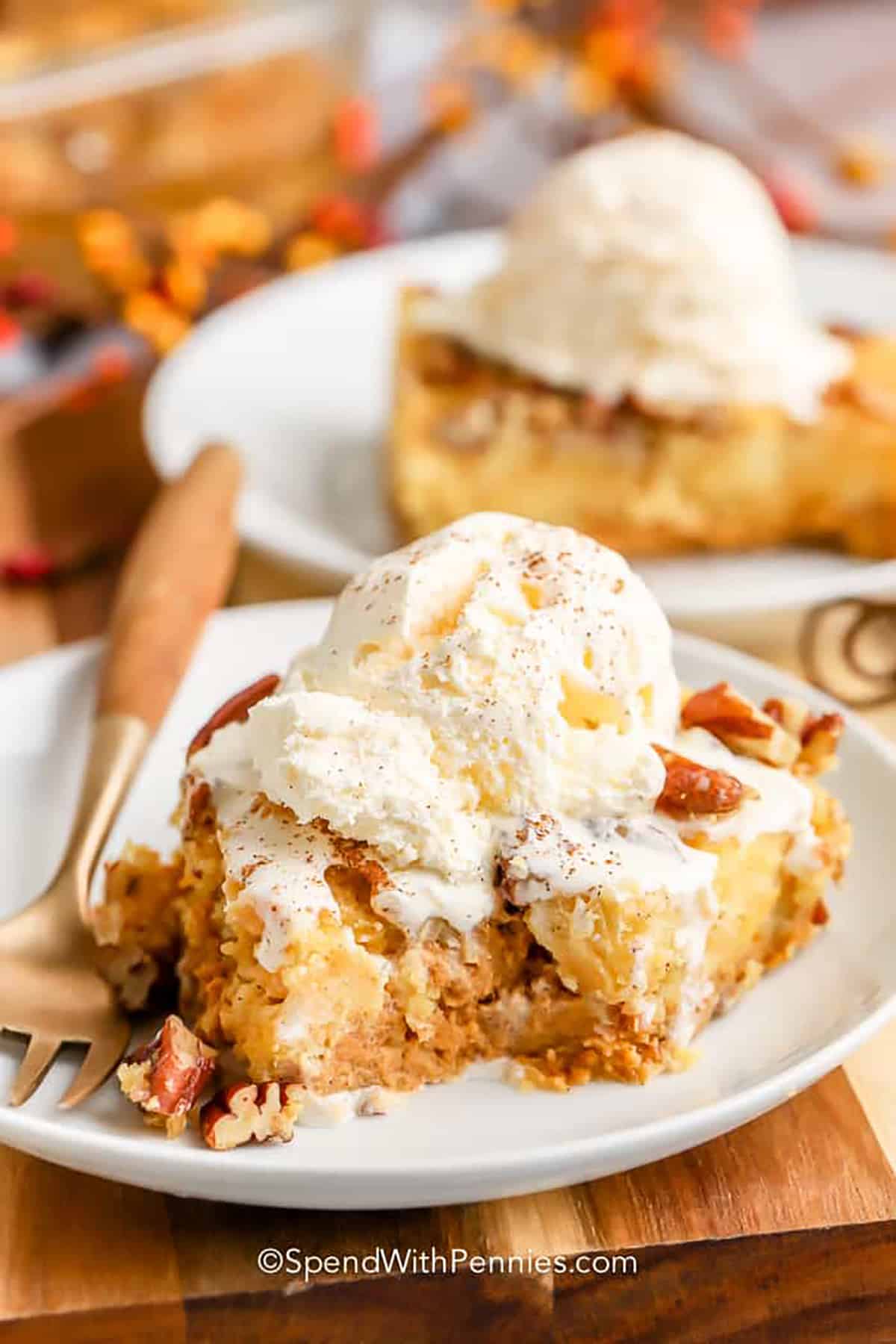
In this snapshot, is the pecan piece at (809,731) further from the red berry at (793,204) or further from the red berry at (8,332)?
the red berry at (793,204)

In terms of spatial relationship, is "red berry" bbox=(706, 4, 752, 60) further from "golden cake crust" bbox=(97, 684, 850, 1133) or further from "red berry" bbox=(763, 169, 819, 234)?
"golden cake crust" bbox=(97, 684, 850, 1133)

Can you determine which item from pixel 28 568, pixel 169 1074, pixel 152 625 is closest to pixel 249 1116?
pixel 169 1074

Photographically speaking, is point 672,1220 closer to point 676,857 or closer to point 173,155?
point 676,857

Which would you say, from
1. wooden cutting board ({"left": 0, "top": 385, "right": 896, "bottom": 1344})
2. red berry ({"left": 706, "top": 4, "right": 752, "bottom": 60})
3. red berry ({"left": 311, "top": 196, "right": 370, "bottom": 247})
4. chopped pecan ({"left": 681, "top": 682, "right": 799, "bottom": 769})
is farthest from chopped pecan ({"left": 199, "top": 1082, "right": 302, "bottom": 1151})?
red berry ({"left": 706, "top": 4, "right": 752, "bottom": 60})

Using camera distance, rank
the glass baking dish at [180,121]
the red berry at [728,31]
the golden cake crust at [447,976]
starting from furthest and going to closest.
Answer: the red berry at [728,31] < the glass baking dish at [180,121] < the golden cake crust at [447,976]

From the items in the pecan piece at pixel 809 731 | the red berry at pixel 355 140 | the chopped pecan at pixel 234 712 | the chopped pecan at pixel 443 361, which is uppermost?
the chopped pecan at pixel 234 712

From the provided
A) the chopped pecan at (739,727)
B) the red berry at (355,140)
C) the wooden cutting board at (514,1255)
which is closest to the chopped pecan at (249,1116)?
the wooden cutting board at (514,1255)
